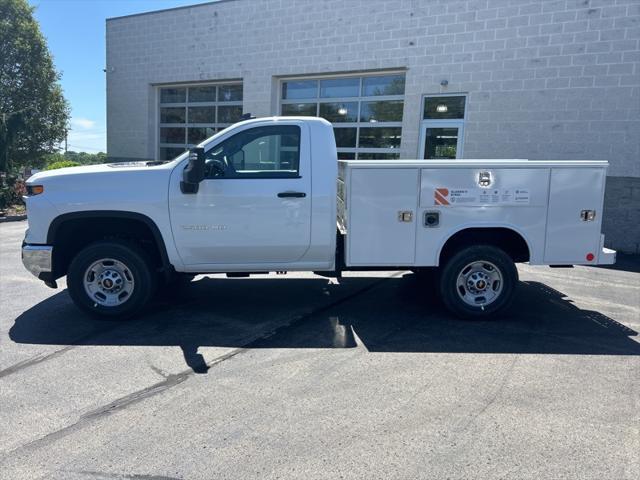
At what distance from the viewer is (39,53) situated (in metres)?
16.9

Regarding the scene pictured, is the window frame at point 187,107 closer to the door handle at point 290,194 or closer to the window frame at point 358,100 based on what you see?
the window frame at point 358,100

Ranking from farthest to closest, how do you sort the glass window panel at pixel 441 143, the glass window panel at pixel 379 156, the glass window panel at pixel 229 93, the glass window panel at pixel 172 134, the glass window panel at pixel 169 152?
the glass window panel at pixel 169 152, the glass window panel at pixel 172 134, the glass window panel at pixel 229 93, the glass window panel at pixel 379 156, the glass window panel at pixel 441 143

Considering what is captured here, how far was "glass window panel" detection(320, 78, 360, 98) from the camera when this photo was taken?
43.7ft

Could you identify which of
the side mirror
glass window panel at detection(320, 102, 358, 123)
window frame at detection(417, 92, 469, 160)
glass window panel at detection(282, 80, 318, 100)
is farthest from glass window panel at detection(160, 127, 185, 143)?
the side mirror

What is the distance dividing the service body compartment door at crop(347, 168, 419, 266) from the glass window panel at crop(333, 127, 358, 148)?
822 cm

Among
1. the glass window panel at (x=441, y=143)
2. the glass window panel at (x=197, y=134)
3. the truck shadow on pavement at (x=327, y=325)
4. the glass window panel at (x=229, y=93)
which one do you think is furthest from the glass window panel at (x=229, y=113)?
the truck shadow on pavement at (x=327, y=325)

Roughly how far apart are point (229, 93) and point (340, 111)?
4.01m

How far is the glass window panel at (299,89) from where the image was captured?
1397 centimetres

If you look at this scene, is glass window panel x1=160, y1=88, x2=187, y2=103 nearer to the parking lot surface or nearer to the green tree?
the green tree

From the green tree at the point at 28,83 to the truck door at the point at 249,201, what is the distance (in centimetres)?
1301

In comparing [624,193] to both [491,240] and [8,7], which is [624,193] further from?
[8,7]

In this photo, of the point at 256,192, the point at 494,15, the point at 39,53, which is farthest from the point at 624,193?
the point at 39,53

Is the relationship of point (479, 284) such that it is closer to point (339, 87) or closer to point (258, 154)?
point (258, 154)

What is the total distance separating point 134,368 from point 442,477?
2716 mm
